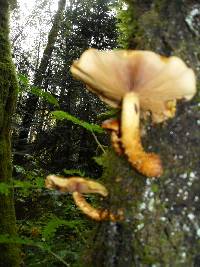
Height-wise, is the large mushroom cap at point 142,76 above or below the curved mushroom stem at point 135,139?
above

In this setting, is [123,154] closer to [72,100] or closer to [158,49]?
[158,49]

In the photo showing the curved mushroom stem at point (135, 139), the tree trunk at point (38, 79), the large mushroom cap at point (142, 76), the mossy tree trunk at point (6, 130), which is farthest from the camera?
the tree trunk at point (38, 79)

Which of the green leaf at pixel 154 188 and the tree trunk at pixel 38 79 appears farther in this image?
the tree trunk at pixel 38 79

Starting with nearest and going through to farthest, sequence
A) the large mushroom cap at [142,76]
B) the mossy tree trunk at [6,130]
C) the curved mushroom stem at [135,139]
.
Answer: the large mushroom cap at [142,76] < the curved mushroom stem at [135,139] < the mossy tree trunk at [6,130]

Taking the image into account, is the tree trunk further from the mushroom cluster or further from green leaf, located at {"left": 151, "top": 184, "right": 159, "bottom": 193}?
green leaf, located at {"left": 151, "top": 184, "right": 159, "bottom": 193}

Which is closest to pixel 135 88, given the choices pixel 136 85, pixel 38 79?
pixel 136 85

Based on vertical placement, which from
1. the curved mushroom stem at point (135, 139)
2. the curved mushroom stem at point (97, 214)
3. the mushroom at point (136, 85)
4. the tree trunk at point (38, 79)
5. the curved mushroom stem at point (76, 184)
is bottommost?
the curved mushroom stem at point (97, 214)

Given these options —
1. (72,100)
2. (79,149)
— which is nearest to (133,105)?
(79,149)

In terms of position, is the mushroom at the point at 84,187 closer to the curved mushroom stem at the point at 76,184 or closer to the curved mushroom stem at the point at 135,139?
the curved mushroom stem at the point at 76,184

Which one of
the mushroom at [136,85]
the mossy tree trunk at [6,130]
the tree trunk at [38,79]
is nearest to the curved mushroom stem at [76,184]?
the mushroom at [136,85]

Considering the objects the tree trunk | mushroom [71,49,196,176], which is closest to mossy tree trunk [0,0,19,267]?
mushroom [71,49,196,176]
